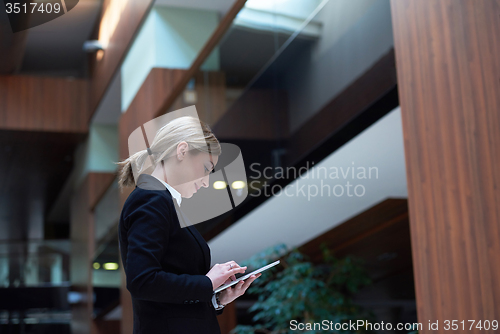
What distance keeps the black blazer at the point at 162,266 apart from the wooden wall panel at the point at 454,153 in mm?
1268

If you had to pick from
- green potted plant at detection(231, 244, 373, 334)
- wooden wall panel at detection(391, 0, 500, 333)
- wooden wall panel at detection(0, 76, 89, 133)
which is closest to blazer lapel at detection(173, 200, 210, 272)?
wooden wall panel at detection(391, 0, 500, 333)

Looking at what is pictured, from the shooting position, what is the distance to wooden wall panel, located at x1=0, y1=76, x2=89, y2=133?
8609mm

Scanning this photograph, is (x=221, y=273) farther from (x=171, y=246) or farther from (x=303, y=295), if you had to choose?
(x=303, y=295)

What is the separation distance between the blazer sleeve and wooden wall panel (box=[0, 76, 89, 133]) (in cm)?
820

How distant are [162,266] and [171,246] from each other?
0.04m

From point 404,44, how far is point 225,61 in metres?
2.07

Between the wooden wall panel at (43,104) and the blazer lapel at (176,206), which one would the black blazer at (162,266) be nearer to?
the blazer lapel at (176,206)

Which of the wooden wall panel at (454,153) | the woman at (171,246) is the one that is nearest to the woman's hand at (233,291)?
the woman at (171,246)

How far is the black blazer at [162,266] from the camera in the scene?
1.04m

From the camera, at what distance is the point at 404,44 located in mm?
2508

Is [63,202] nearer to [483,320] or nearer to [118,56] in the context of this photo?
[118,56]

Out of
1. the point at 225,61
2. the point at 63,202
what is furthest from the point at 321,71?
the point at 63,202

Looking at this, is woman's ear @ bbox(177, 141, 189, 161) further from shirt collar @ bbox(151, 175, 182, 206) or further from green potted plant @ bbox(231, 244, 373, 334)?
green potted plant @ bbox(231, 244, 373, 334)

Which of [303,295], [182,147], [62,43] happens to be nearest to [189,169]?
[182,147]
